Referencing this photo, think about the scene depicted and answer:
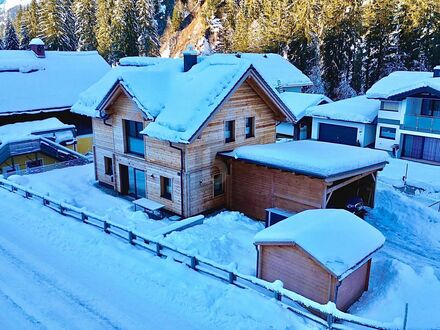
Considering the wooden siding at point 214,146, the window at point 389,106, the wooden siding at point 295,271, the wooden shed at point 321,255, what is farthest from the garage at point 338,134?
the wooden siding at point 295,271

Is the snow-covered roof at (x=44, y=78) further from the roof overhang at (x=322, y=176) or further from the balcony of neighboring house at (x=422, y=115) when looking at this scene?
the balcony of neighboring house at (x=422, y=115)

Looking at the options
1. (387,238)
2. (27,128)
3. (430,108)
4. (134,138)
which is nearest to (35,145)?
Result: (27,128)

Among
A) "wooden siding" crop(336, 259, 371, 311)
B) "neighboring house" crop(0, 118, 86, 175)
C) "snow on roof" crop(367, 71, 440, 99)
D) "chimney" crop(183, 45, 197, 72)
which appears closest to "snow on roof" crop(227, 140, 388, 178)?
"wooden siding" crop(336, 259, 371, 311)

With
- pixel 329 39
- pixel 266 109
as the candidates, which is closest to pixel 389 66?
pixel 329 39

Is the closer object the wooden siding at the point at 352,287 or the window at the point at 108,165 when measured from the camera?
the wooden siding at the point at 352,287

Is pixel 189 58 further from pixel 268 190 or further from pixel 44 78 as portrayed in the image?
pixel 44 78

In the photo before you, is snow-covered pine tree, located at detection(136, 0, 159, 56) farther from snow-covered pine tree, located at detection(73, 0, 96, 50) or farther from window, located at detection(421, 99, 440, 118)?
window, located at detection(421, 99, 440, 118)

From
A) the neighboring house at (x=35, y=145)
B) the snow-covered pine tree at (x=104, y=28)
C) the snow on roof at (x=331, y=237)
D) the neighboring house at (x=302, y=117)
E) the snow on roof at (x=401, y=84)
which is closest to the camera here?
the snow on roof at (x=331, y=237)

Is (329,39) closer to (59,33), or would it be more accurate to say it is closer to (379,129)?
(379,129)
